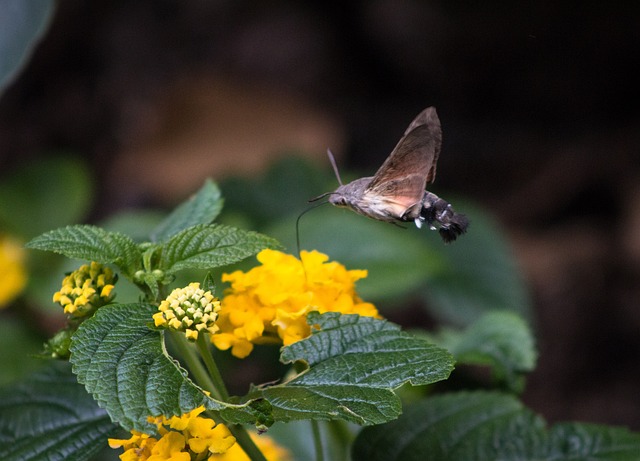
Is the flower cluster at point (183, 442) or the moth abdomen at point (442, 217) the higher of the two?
the moth abdomen at point (442, 217)

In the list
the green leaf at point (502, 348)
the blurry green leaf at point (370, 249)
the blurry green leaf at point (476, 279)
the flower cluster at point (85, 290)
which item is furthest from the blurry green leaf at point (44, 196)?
the flower cluster at point (85, 290)

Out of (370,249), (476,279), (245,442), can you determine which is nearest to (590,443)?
(245,442)

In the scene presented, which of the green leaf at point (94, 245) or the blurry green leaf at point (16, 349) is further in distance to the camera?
the blurry green leaf at point (16, 349)

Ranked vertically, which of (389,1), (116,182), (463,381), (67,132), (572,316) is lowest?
(572,316)

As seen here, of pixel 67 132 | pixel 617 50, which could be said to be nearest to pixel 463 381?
pixel 617 50

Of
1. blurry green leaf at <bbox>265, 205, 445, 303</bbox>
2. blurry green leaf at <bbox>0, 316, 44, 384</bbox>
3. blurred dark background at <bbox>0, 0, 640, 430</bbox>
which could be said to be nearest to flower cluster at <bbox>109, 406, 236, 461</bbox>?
blurry green leaf at <bbox>265, 205, 445, 303</bbox>

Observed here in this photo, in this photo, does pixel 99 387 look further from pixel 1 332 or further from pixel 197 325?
pixel 1 332

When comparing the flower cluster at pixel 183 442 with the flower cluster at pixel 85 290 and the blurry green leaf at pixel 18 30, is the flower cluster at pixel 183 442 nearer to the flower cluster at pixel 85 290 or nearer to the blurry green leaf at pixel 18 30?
the flower cluster at pixel 85 290
